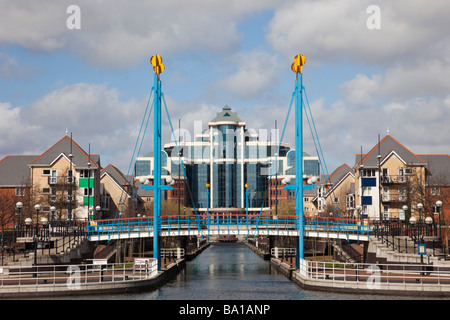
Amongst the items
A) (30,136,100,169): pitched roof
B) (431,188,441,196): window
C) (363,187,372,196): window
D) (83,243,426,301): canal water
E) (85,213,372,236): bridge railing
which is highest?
(30,136,100,169): pitched roof

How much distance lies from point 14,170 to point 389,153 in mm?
57233

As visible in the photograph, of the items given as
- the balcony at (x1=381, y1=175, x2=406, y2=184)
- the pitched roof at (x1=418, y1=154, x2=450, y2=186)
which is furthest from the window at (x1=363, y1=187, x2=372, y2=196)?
the pitched roof at (x1=418, y1=154, x2=450, y2=186)

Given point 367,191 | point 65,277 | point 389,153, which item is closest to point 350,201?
point 367,191

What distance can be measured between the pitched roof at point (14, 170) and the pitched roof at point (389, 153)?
50604mm

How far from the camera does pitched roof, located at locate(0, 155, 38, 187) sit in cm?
10144

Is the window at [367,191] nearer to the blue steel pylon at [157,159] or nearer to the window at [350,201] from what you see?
the window at [350,201]

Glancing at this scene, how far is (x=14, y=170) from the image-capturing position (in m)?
104

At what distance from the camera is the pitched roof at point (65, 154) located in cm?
9762

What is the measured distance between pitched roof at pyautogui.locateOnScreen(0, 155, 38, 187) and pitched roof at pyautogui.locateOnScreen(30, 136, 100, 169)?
3.49m

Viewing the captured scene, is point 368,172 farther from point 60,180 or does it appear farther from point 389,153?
point 60,180

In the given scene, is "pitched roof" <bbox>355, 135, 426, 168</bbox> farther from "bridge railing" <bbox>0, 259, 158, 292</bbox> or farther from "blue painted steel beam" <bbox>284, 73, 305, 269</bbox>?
"bridge railing" <bbox>0, 259, 158, 292</bbox>

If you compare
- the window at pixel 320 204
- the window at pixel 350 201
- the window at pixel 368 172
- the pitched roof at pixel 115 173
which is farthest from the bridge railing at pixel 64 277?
the window at pixel 320 204
